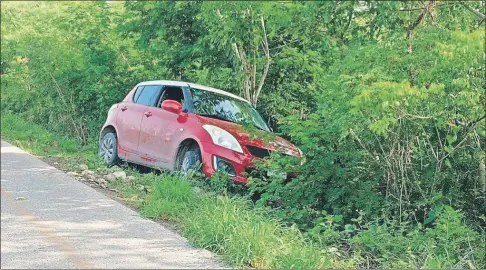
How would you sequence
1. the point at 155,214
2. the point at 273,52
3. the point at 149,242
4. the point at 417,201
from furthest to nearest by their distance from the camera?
the point at 273,52 → the point at 417,201 → the point at 155,214 → the point at 149,242

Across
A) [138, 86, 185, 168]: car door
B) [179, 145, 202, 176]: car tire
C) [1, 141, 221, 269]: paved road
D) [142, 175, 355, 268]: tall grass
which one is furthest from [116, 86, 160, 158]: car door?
[142, 175, 355, 268]: tall grass

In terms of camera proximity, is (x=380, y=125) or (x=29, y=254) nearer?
(x=29, y=254)

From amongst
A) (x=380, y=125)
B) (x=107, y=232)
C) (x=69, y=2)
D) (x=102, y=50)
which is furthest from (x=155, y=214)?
(x=69, y=2)

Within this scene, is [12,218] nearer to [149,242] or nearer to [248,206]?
[149,242]

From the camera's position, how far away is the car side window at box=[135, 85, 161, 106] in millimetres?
11570

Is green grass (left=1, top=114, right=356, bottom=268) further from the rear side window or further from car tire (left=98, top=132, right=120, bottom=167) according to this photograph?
car tire (left=98, top=132, right=120, bottom=167)

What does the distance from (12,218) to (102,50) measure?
1126 centimetres

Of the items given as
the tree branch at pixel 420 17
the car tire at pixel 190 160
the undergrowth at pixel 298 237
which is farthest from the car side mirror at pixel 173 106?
the tree branch at pixel 420 17

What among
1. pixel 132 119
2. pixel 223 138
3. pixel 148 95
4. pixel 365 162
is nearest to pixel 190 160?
pixel 223 138

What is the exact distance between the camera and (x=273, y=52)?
1316 cm

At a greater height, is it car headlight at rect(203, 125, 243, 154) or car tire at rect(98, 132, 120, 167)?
car headlight at rect(203, 125, 243, 154)

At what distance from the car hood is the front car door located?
0.54 meters

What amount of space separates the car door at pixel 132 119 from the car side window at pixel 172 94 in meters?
Answer: 0.31

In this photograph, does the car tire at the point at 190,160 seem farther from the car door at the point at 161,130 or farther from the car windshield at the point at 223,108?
the car windshield at the point at 223,108
